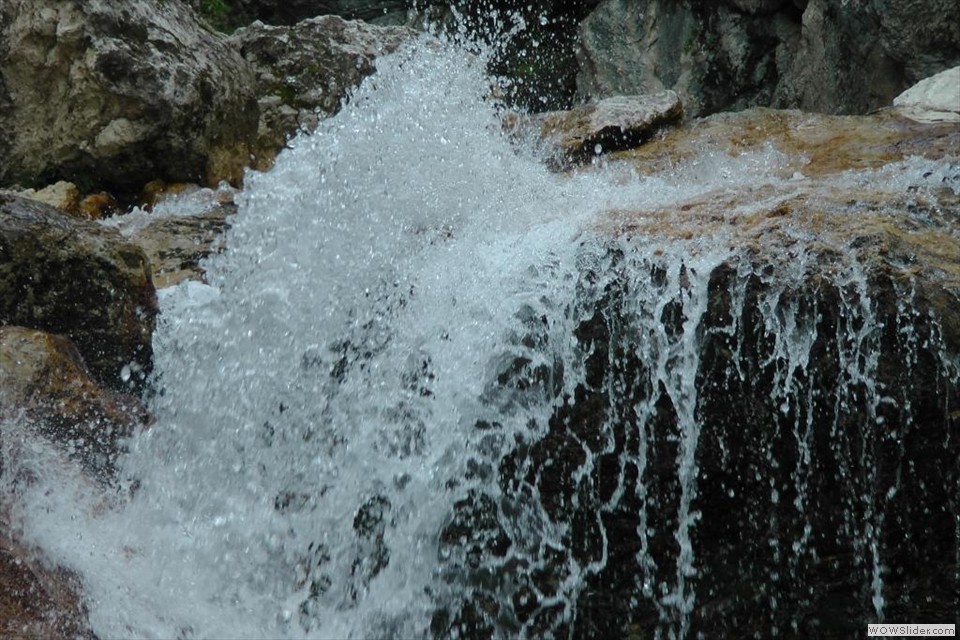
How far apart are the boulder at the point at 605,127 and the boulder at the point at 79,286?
270 cm

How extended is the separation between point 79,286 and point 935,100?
14.2ft

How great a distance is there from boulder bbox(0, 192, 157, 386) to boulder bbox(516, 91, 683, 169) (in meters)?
2.70

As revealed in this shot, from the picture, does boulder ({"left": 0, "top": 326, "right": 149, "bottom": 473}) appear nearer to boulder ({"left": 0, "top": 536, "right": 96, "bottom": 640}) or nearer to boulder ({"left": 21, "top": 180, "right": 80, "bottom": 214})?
boulder ({"left": 0, "top": 536, "right": 96, "bottom": 640})

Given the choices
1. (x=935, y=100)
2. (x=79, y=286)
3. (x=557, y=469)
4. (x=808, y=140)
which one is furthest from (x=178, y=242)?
(x=935, y=100)

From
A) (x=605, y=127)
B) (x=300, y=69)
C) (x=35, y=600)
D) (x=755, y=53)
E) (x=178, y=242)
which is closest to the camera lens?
(x=35, y=600)

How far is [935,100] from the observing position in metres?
5.59

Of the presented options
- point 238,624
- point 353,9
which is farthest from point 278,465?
point 353,9

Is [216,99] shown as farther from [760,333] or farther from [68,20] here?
[760,333]

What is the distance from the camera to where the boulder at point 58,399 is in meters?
3.47

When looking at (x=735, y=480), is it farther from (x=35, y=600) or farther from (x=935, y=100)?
(x=935, y=100)

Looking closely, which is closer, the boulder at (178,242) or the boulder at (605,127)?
the boulder at (178,242)

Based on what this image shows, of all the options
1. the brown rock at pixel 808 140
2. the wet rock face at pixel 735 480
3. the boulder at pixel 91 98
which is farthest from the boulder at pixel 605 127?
the wet rock face at pixel 735 480

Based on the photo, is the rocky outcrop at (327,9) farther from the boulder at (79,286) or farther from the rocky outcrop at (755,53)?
the boulder at (79,286)

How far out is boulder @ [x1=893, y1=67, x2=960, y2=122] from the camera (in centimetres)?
545
